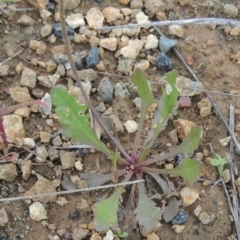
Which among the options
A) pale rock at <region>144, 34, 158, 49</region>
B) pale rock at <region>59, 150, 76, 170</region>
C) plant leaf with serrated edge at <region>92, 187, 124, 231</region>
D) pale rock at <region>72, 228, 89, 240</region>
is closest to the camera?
plant leaf with serrated edge at <region>92, 187, 124, 231</region>

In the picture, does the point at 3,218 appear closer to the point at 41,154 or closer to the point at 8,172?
the point at 8,172

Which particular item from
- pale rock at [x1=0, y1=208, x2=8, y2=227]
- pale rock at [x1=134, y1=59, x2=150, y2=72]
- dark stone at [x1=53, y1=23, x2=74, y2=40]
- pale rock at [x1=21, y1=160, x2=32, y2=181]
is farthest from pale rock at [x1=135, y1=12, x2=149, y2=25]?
pale rock at [x1=0, y1=208, x2=8, y2=227]

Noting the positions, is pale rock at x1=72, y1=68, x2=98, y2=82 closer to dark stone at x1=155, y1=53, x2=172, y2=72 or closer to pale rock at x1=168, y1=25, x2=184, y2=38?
dark stone at x1=155, y1=53, x2=172, y2=72

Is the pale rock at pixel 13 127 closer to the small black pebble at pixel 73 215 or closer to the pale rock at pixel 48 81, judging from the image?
the pale rock at pixel 48 81

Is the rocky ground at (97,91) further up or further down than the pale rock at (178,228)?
further up

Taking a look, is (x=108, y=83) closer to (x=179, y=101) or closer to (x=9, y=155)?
(x=179, y=101)

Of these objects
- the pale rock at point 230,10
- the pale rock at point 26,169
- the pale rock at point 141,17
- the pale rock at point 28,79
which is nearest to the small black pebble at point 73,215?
the pale rock at point 26,169

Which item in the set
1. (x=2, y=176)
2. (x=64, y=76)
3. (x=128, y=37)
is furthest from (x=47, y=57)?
(x=2, y=176)
